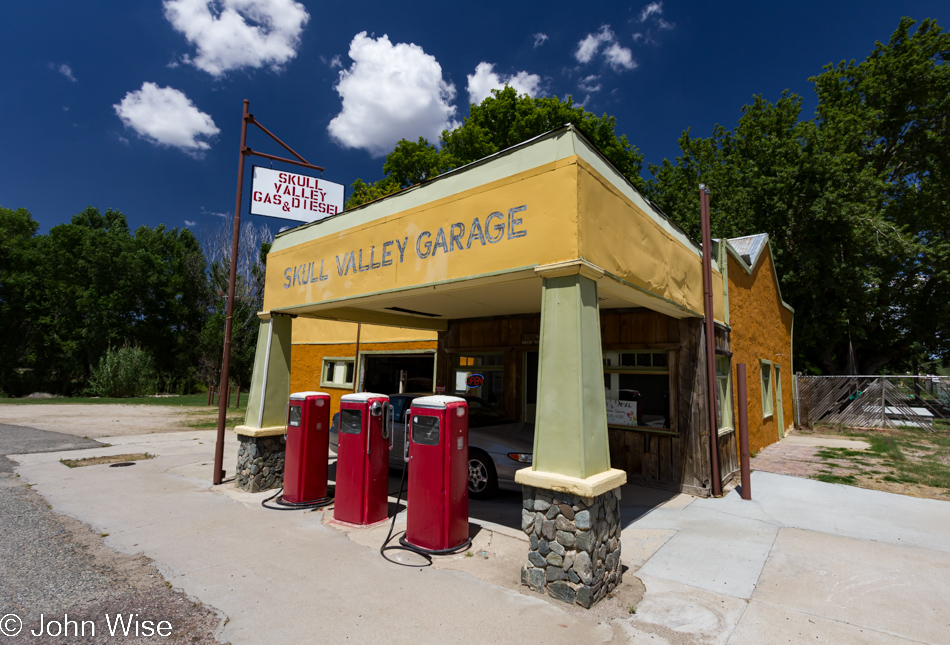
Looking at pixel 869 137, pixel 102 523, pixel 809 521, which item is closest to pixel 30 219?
pixel 102 523

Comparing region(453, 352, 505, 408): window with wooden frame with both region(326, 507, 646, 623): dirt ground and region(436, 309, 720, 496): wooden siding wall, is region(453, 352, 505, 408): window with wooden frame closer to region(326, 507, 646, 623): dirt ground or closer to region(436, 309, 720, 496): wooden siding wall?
region(436, 309, 720, 496): wooden siding wall

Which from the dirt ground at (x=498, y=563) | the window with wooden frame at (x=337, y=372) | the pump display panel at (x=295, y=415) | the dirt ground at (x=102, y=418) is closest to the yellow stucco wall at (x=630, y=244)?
the dirt ground at (x=498, y=563)

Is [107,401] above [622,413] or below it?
below

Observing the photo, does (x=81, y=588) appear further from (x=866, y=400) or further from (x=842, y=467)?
(x=866, y=400)

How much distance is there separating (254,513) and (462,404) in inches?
132

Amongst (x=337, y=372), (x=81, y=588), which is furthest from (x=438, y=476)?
(x=337, y=372)

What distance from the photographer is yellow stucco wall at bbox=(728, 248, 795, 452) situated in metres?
9.74

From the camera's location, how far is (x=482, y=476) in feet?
22.2

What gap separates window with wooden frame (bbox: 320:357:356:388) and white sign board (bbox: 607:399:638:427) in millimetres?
7704

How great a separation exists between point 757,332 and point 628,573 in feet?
30.8

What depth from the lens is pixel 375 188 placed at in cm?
2697

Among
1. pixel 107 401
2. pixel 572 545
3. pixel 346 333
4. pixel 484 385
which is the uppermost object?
pixel 346 333

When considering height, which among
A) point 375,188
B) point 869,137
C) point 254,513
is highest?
point 869,137

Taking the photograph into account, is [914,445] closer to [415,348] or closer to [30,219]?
[415,348]
